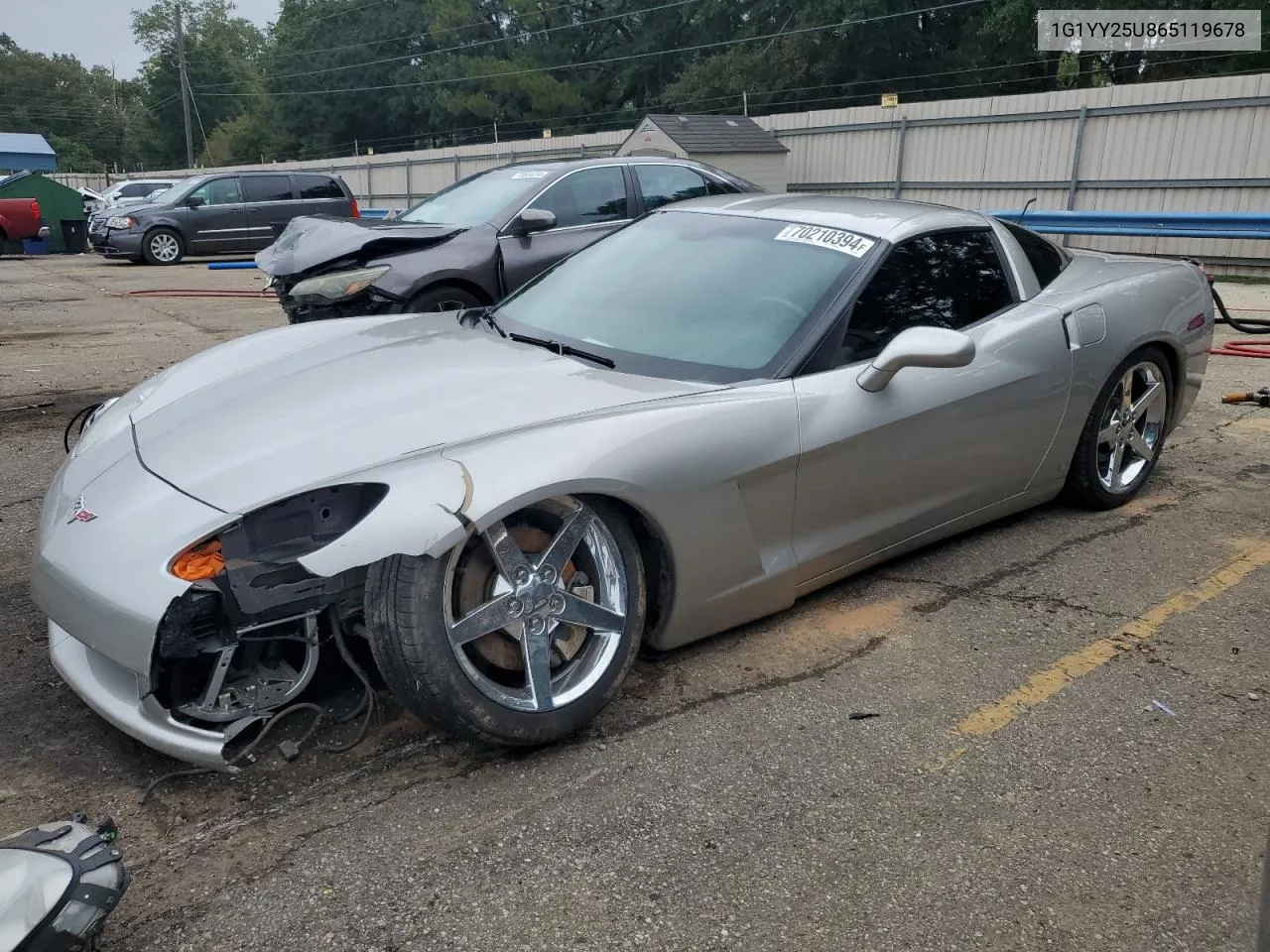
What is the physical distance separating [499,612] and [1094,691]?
1766mm

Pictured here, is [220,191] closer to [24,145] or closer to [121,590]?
[121,590]

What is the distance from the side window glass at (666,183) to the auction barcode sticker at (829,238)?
4574 mm

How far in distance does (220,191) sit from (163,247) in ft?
4.68

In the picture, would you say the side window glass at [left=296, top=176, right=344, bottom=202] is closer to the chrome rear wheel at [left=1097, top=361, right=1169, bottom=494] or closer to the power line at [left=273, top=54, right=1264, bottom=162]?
the chrome rear wheel at [left=1097, top=361, right=1169, bottom=494]

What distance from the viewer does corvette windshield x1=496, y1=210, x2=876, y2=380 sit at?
10.8ft

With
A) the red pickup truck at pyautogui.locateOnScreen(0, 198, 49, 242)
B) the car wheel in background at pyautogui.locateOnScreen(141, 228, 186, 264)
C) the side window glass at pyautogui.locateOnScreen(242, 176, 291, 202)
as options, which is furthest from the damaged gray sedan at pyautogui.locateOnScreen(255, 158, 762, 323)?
the red pickup truck at pyautogui.locateOnScreen(0, 198, 49, 242)

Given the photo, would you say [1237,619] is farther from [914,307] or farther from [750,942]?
[750,942]

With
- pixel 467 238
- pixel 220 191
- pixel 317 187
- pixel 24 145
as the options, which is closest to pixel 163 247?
pixel 220 191

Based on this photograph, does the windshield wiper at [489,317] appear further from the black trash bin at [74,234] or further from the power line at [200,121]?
the power line at [200,121]

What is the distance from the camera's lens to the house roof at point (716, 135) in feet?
57.1

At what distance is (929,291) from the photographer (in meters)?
3.71

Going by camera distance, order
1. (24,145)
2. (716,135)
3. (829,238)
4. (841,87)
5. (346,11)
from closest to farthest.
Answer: (829,238) < (716,135) < (841,87) < (24,145) < (346,11)

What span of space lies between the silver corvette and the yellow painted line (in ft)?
2.13

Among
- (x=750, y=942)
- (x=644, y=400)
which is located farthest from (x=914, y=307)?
(x=750, y=942)
